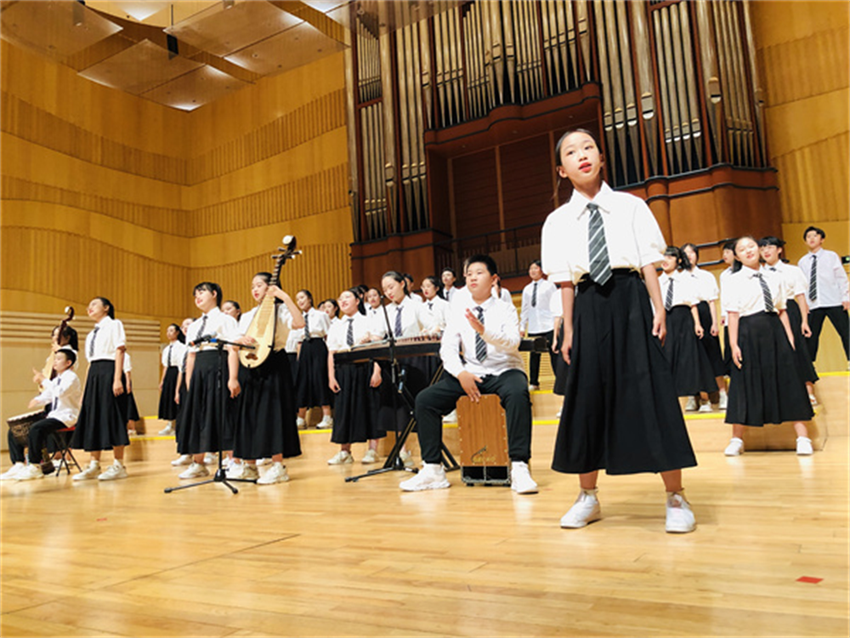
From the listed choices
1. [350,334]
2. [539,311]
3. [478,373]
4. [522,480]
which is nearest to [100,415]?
[350,334]

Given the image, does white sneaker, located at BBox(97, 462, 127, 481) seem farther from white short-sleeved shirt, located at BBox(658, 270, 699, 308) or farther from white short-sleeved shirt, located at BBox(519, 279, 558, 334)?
white short-sleeved shirt, located at BBox(658, 270, 699, 308)

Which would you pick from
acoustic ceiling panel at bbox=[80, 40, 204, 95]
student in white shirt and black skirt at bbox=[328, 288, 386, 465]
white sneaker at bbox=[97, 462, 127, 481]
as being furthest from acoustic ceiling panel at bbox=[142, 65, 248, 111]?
white sneaker at bbox=[97, 462, 127, 481]

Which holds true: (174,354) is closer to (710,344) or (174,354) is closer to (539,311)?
(539,311)

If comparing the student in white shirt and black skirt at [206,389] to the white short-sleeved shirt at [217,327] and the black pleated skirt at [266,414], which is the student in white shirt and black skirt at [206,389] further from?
the black pleated skirt at [266,414]

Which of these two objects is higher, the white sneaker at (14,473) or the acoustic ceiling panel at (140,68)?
the acoustic ceiling panel at (140,68)

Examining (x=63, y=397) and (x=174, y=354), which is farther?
(x=174, y=354)

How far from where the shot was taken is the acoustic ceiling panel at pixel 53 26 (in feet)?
21.8

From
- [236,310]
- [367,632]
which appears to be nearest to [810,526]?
[367,632]

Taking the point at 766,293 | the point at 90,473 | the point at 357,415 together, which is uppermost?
the point at 766,293

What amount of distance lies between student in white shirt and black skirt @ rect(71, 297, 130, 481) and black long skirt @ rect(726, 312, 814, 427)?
13.8 feet

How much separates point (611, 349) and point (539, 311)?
4232 millimetres

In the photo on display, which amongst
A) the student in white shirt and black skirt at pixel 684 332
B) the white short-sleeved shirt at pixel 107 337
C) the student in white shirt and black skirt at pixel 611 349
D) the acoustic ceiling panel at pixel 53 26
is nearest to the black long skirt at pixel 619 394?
the student in white shirt and black skirt at pixel 611 349

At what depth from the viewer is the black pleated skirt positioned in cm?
405

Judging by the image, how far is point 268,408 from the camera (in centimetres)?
406
